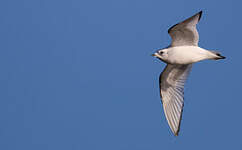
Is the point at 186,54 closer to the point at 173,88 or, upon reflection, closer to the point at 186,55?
the point at 186,55

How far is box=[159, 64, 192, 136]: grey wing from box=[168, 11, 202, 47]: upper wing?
722 millimetres

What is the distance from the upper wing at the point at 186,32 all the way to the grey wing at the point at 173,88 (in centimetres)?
72

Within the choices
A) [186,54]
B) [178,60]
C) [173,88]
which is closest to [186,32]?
[186,54]

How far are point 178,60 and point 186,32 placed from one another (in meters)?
0.47

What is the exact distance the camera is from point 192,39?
Result: 6707mm

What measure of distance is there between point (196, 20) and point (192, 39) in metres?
0.42

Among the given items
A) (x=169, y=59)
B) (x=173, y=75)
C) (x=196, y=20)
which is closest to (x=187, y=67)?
(x=173, y=75)

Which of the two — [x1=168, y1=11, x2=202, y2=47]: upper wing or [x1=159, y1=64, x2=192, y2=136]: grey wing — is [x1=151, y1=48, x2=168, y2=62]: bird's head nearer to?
[x1=168, y1=11, x2=202, y2=47]: upper wing

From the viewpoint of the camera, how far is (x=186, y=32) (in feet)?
21.7

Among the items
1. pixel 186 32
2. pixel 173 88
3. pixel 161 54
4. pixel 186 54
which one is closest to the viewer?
pixel 186 32

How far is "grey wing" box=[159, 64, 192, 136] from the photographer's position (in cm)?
738

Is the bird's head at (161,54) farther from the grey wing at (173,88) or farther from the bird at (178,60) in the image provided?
the grey wing at (173,88)

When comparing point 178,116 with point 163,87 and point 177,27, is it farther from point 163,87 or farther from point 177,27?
point 177,27

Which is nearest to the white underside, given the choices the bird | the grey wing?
the bird
